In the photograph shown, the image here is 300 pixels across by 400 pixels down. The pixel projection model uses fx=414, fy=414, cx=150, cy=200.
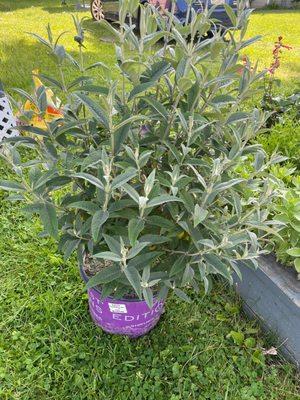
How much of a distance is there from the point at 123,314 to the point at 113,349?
10.2 inches

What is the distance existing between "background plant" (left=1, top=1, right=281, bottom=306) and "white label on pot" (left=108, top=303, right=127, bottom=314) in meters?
0.15

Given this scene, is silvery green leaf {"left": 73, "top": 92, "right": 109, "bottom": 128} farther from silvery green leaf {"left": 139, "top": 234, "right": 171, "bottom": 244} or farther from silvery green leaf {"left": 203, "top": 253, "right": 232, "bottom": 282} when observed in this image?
silvery green leaf {"left": 203, "top": 253, "right": 232, "bottom": 282}

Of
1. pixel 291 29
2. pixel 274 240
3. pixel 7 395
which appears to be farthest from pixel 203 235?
pixel 291 29

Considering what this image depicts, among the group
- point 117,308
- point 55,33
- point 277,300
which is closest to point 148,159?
point 117,308

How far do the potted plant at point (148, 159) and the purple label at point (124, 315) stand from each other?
0.04 feet

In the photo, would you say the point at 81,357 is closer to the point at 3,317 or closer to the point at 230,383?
the point at 3,317

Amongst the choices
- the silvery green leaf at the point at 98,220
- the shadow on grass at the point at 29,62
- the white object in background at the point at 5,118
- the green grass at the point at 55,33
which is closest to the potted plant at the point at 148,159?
the silvery green leaf at the point at 98,220

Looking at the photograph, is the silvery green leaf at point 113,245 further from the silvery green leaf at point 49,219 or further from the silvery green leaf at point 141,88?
the silvery green leaf at point 141,88

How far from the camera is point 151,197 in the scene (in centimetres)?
138

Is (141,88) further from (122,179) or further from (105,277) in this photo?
(105,277)

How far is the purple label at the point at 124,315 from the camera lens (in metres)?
1.76

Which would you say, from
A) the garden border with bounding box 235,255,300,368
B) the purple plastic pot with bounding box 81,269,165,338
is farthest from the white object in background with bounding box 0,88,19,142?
the garden border with bounding box 235,255,300,368

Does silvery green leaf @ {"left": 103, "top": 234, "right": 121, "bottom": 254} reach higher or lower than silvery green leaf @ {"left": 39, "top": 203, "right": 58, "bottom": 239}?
lower

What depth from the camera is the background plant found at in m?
1.36
